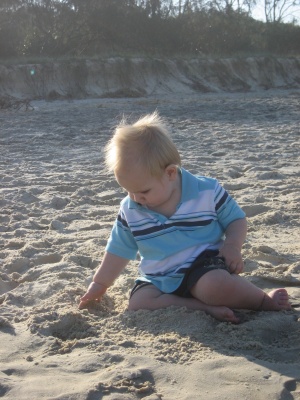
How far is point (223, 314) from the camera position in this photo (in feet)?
8.13

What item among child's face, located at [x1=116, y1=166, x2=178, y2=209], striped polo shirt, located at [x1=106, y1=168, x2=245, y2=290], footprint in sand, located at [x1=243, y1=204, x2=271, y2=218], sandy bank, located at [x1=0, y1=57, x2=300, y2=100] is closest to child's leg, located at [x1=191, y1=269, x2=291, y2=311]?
striped polo shirt, located at [x1=106, y1=168, x2=245, y2=290]

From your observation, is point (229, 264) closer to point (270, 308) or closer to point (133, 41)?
point (270, 308)

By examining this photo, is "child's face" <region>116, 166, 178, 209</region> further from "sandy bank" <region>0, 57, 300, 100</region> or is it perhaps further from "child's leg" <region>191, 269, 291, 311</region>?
"sandy bank" <region>0, 57, 300, 100</region>

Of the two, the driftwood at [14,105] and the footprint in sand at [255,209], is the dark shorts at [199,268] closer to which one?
the footprint in sand at [255,209]

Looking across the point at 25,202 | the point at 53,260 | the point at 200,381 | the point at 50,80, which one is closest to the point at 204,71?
the point at 50,80

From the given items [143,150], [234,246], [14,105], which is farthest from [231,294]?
[14,105]

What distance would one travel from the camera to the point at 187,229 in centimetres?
269

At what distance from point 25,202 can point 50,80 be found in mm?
12802

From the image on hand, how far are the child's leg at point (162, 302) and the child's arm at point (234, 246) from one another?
0.61 ft

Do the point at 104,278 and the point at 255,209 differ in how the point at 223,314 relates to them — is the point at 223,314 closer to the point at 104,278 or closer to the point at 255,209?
the point at 104,278

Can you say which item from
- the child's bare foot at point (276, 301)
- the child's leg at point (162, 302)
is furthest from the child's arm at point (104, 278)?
the child's bare foot at point (276, 301)

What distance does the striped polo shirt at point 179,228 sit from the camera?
2.68 metres

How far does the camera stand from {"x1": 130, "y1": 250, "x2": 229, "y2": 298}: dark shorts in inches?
101

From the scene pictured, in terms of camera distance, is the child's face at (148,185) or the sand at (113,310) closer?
the sand at (113,310)
